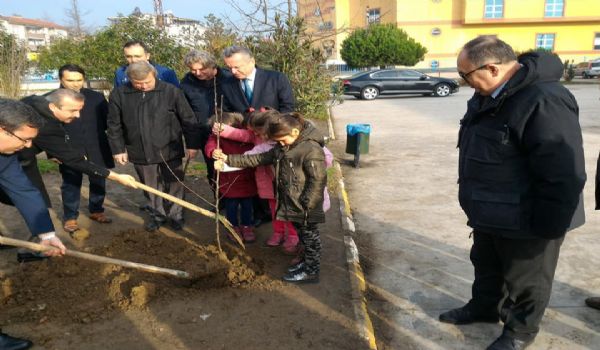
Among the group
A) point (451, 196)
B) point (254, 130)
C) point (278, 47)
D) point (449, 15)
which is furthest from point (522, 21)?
point (254, 130)

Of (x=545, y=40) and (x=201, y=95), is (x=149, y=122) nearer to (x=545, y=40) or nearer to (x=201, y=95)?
(x=201, y=95)

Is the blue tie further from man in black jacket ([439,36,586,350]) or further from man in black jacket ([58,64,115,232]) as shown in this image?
man in black jacket ([439,36,586,350])

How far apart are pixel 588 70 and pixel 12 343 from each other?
3308 centimetres

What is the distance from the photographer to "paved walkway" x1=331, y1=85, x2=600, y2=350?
2.93 m

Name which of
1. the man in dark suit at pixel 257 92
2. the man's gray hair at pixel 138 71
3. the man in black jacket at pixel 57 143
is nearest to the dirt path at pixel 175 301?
the man in black jacket at pixel 57 143

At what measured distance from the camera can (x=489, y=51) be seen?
223 cm

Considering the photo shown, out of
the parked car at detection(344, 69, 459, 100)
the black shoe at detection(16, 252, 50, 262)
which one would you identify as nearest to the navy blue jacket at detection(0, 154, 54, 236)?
the black shoe at detection(16, 252, 50, 262)

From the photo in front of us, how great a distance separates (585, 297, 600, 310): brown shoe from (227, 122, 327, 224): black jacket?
1.99m

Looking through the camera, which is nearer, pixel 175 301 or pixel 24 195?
pixel 24 195

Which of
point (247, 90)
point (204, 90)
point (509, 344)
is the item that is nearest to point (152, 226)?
point (204, 90)

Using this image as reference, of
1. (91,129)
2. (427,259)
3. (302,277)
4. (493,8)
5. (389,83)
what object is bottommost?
(427,259)

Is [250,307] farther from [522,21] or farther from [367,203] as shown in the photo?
[522,21]

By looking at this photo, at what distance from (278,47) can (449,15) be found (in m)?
34.7

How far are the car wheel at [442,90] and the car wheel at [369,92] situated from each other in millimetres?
2695
